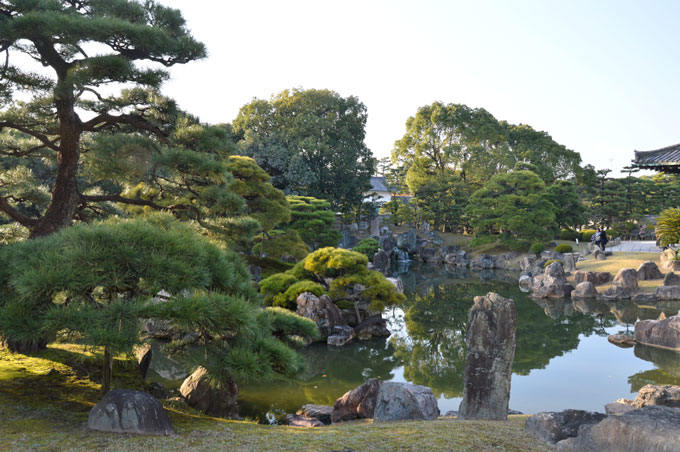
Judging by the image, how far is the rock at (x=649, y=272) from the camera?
2041 cm

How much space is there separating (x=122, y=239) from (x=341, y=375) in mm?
7597

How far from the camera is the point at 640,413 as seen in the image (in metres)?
3.85

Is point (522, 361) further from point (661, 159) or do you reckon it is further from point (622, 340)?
point (661, 159)

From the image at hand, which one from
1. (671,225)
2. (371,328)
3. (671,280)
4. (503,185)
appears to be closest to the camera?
(671,225)

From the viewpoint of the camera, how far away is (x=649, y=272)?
20484mm

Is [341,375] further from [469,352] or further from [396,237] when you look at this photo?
[396,237]

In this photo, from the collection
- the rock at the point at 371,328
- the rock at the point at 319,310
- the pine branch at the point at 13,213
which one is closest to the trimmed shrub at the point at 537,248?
the rock at the point at 371,328

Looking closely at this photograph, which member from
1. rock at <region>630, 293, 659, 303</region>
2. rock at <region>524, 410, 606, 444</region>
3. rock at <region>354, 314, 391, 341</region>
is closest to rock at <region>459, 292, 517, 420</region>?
rock at <region>524, 410, 606, 444</region>

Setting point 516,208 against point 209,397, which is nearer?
point 209,397

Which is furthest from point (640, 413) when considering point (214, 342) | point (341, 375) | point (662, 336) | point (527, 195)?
point (527, 195)

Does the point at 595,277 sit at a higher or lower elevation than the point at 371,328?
higher

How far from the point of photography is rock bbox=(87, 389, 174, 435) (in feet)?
13.1

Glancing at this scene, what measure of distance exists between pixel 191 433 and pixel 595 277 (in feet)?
70.9

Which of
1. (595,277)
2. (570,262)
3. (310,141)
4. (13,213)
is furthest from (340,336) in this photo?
(310,141)
